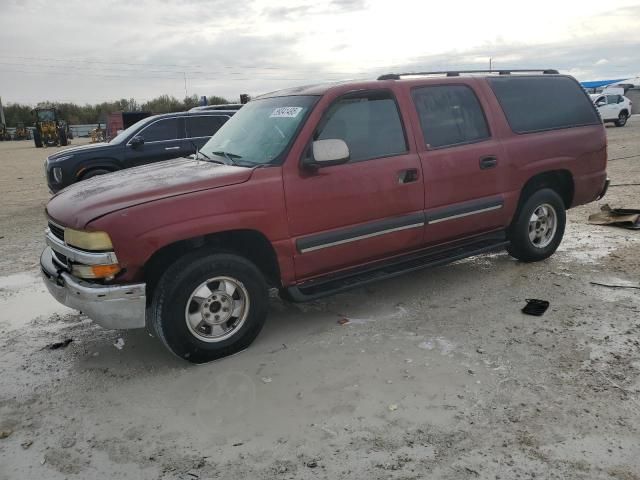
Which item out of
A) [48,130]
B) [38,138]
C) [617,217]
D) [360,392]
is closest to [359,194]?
[360,392]

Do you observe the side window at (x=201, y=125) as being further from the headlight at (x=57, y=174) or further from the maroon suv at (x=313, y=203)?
the maroon suv at (x=313, y=203)

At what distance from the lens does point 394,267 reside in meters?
4.51

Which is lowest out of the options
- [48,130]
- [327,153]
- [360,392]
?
[360,392]

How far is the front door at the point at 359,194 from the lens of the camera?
13.0 feet

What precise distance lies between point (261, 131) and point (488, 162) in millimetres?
2068

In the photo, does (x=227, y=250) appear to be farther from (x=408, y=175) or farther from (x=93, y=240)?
(x=408, y=175)

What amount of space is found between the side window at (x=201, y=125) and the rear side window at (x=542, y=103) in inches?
252

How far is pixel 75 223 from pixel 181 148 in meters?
6.83

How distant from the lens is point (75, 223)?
3443 millimetres

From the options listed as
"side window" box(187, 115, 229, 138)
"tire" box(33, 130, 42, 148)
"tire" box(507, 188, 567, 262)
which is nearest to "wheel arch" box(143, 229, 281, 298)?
"tire" box(507, 188, 567, 262)

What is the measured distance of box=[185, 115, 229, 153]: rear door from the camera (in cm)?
1015

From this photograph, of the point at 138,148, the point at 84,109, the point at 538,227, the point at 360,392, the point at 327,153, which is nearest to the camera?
the point at 360,392

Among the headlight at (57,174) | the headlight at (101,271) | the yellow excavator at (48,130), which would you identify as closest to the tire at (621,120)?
the headlight at (57,174)

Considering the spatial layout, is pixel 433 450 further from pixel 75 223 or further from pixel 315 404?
pixel 75 223
